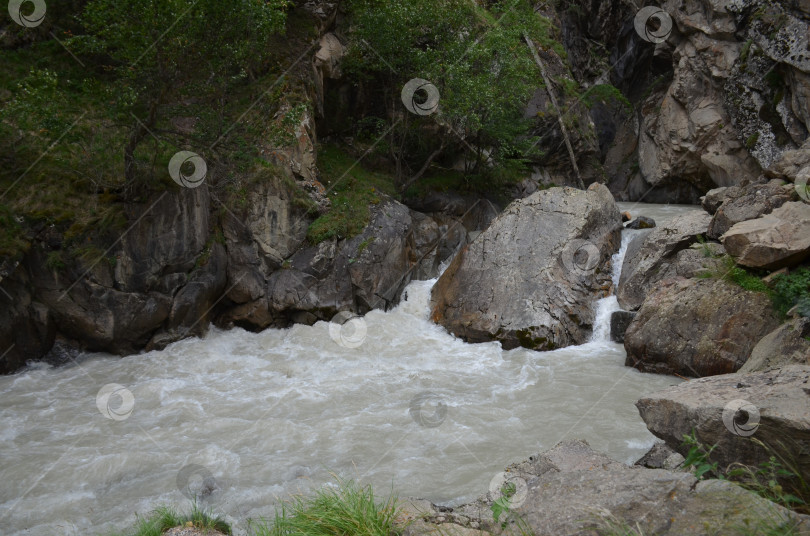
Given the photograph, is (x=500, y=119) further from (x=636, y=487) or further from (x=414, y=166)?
(x=636, y=487)

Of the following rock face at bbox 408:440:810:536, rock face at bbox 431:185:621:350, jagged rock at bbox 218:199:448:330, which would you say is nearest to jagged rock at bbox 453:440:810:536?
rock face at bbox 408:440:810:536

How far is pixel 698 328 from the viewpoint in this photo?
30.9 ft

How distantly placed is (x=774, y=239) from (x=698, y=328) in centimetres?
186

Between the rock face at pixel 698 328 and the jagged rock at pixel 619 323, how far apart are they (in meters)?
0.84

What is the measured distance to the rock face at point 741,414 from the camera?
389cm

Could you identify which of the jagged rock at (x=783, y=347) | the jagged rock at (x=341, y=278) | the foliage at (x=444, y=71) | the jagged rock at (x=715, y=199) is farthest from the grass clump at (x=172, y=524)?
the foliage at (x=444, y=71)

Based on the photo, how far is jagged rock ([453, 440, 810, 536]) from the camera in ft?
10.3

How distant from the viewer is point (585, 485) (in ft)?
12.7

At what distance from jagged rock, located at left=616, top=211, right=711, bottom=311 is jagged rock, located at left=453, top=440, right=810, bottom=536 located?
819 centimetres

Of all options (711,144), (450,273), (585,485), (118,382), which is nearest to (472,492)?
(585,485)

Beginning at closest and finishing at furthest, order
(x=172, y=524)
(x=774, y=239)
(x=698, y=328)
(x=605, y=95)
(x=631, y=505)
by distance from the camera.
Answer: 1. (x=631, y=505)
2. (x=172, y=524)
3. (x=774, y=239)
4. (x=698, y=328)
5. (x=605, y=95)

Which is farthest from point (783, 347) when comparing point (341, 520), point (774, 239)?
point (341, 520)

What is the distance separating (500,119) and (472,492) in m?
12.5

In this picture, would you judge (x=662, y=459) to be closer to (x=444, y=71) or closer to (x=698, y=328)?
(x=698, y=328)
